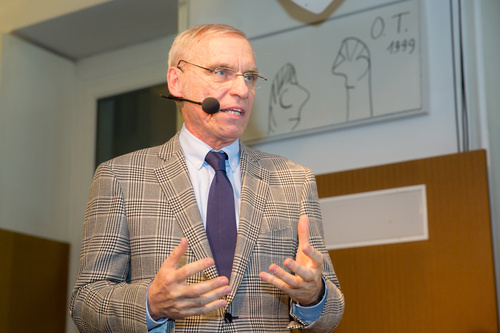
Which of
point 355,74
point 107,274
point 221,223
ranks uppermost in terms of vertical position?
point 355,74

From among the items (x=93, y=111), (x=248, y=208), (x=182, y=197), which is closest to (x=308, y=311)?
(x=248, y=208)

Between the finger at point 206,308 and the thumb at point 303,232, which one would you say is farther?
the thumb at point 303,232

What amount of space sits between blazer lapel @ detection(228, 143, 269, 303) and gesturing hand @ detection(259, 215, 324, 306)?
0.37 ft

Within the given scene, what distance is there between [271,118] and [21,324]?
162 cm

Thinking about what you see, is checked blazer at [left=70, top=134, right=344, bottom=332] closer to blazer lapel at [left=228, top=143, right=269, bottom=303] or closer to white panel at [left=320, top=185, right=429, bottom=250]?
blazer lapel at [left=228, top=143, right=269, bottom=303]

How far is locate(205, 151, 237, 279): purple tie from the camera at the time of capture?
1738 mm

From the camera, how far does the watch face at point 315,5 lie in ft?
10.6

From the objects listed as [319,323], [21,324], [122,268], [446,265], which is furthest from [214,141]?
[21,324]

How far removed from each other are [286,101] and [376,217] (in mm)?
677

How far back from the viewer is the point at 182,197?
178 cm

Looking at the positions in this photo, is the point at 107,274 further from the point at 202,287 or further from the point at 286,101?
the point at 286,101

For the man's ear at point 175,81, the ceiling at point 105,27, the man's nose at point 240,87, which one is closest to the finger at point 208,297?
the man's nose at point 240,87

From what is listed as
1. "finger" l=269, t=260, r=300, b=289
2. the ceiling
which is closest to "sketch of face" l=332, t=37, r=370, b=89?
the ceiling

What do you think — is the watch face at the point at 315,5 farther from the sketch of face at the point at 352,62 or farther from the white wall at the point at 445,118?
the sketch of face at the point at 352,62
